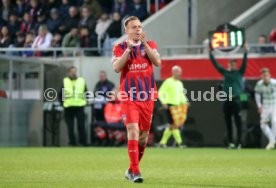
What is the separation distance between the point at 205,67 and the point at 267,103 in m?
3.22

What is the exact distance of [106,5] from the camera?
32.2 meters

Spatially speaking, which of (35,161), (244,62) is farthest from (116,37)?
(35,161)

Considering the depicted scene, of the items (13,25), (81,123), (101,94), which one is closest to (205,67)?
(101,94)

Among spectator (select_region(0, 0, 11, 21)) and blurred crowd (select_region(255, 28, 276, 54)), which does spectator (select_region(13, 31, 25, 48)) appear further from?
blurred crowd (select_region(255, 28, 276, 54))

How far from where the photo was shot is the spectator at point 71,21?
30.2m

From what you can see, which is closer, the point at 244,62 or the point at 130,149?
the point at 130,149

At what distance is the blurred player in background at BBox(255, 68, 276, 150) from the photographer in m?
23.9

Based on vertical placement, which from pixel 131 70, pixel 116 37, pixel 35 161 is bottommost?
pixel 35 161

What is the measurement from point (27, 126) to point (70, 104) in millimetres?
1649

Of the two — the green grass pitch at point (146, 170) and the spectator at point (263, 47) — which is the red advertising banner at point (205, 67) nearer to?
the spectator at point (263, 47)

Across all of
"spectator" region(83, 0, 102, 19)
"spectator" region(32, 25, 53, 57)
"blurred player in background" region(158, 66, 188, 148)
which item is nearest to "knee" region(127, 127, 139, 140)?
"blurred player in background" region(158, 66, 188, 148)

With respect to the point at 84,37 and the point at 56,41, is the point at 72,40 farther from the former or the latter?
the point at 56,41

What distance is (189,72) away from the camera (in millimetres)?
27109

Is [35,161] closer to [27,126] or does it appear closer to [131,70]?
[131,70]
